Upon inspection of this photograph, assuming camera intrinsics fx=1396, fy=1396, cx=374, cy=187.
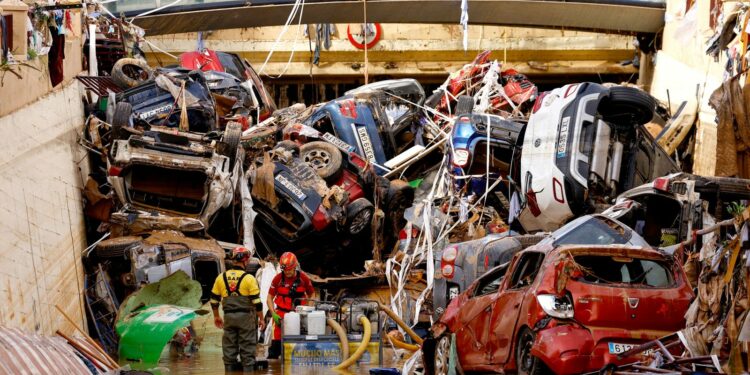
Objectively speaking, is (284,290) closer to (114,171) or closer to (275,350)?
(275,350)

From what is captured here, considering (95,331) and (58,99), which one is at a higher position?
(58,99)

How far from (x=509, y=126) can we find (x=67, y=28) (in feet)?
26.3

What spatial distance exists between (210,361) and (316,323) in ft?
6.82

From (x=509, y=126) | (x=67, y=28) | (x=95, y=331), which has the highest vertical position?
(x=67, y=28)

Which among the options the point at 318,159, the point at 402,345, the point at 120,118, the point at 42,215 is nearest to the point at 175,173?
the point at 120,118

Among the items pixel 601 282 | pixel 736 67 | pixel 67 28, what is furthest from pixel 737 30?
pixel 67 28

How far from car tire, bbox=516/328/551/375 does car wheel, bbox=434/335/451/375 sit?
6.00 feet

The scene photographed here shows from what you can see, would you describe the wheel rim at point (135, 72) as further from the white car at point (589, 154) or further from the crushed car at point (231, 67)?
the white car at point (589, 154)

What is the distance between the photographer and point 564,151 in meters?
22.2

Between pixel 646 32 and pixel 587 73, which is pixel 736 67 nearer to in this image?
Answer: pixel 646 32

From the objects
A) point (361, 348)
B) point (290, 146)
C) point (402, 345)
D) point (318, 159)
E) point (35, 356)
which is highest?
point (35, 356)

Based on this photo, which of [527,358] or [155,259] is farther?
[155,259]

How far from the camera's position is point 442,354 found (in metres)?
14.9

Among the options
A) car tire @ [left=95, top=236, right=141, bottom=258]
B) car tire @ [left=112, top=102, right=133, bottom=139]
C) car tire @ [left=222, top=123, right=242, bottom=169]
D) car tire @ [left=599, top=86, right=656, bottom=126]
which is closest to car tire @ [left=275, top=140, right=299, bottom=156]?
car tire @ [left=222, top=123, right=242, bottom=169]
